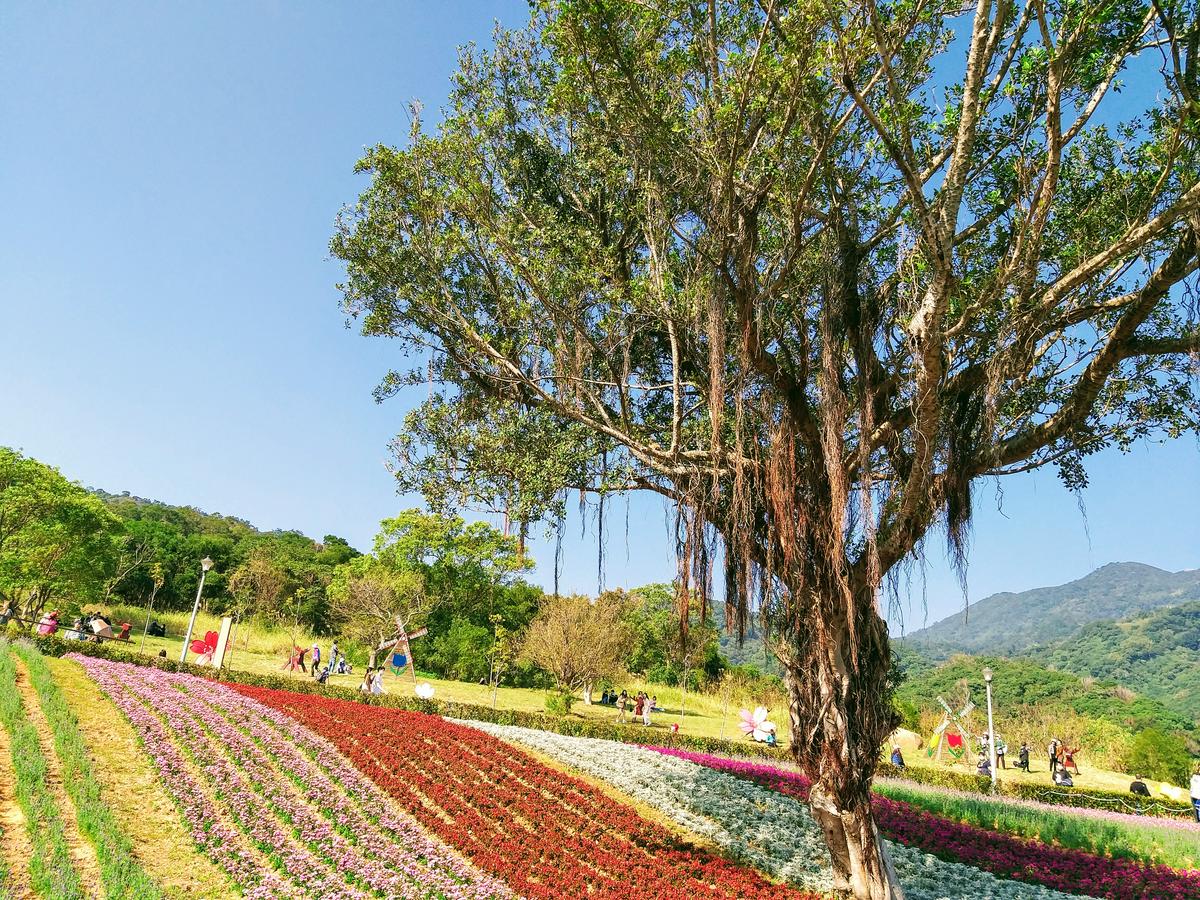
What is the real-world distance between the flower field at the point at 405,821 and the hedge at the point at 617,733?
200 inches

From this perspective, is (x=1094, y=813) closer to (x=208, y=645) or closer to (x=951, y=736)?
(x=951, y=736)

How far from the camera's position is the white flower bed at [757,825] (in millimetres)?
7598

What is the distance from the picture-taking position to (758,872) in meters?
7.51

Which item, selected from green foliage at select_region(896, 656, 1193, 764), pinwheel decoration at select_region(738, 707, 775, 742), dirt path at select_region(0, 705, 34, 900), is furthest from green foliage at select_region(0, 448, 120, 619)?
green foliage at select_region(896, 656, 1193, 764)

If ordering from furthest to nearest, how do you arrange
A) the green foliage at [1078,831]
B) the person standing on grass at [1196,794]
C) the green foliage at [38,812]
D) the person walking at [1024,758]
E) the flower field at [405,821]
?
the person walking at [1024,758]
the person standing on grass at [1196,794]
the green foliage at [1078,831]
the flower field at [405,821]
the green foliage at [38,812]

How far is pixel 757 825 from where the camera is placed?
8836 millimetres

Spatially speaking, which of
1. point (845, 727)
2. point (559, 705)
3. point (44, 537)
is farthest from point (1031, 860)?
point (44, 537)

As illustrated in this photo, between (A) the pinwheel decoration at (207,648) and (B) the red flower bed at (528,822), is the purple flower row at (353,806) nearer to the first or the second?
(B) the red flower bed at (528,822)

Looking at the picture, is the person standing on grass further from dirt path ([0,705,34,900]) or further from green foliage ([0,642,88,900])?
dirt path ([0,705,34,900])

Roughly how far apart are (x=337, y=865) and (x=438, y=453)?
4.87 m

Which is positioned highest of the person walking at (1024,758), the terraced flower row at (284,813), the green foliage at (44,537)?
the green foliage at (44,537)

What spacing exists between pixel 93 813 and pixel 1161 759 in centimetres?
2978

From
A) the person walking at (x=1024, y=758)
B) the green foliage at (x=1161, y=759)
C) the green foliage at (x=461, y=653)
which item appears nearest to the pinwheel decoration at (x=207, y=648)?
the green foliage at (x=461, y=653)

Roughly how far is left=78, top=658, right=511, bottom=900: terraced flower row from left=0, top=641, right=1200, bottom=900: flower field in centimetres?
3
